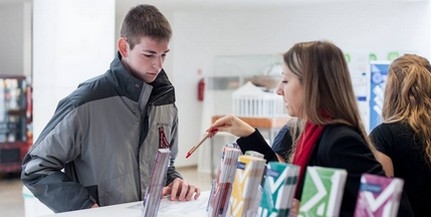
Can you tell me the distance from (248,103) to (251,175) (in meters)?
6.87

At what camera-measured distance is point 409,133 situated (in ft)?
6.07

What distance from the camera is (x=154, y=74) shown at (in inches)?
78.4

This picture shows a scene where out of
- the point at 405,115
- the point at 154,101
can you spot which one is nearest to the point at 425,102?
the point at 405,115

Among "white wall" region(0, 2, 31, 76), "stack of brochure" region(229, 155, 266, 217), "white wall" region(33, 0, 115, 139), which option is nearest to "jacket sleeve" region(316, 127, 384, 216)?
"stack of brochure" region(229, 155, 266, 217)

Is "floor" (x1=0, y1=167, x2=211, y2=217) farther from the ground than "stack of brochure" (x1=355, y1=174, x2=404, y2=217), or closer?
closer

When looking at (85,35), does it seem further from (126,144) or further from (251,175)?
(251,175)

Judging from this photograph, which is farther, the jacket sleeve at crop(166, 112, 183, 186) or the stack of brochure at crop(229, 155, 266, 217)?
the jacket sleeve at crop(166, 112, 183, 186)

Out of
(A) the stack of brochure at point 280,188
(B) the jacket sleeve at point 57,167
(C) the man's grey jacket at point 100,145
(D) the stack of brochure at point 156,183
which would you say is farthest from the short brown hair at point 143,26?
(A) the stack of brochure at point 280,188

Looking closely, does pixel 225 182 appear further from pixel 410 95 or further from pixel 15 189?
Answer: pixel 15 189

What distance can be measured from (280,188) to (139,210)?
0.89 metres

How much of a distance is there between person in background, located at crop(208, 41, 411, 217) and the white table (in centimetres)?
58

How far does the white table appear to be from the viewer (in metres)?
1.74

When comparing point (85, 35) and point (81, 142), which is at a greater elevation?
point (85, 35)

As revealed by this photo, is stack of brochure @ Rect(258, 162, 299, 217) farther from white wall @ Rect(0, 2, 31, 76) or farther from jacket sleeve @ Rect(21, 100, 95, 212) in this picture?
white wall @ Rect(0, 2, 31, 76)
